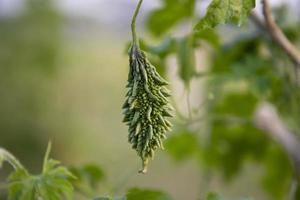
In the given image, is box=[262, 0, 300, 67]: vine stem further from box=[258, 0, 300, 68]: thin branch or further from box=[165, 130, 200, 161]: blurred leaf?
box=[165, 130, 200, 161]: blurred leaf

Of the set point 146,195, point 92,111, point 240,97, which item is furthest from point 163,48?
point 92,111

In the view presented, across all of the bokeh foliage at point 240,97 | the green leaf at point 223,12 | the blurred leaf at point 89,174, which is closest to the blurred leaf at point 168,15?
the bokeh foliage at point 240,97

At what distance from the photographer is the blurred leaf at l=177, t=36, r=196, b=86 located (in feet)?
5.01

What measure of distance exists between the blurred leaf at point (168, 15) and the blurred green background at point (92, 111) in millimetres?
13

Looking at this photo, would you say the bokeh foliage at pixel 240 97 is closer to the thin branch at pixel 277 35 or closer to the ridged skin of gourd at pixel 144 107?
the thin branch at pixel 277 35

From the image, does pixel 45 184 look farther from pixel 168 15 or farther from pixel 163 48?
pixel 168 15

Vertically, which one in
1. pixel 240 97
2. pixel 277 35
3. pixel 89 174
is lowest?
pixel 89 174

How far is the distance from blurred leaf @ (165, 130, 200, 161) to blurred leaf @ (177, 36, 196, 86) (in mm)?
683

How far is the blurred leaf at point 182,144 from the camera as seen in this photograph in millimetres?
2219

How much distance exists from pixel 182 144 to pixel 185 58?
0.77 m

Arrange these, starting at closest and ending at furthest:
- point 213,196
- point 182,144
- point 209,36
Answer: point 213,196 → point 209,36 → point 182,144

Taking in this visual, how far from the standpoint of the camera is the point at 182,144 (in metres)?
2.25

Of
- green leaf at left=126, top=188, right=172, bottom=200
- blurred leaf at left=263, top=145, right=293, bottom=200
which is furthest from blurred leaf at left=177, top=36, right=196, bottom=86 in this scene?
blurred leaf at left=263, top=145, right=293, bottom=200

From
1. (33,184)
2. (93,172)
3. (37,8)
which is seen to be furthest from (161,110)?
(37,8)
